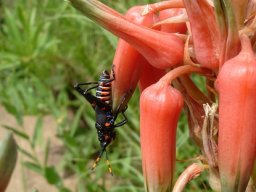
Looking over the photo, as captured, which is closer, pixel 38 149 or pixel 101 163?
pixel 101 163

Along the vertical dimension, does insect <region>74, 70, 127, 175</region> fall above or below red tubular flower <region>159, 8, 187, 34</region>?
below

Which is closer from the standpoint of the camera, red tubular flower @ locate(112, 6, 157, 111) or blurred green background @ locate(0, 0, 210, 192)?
red tubular flower @ locate(112, 6, 157, 111)

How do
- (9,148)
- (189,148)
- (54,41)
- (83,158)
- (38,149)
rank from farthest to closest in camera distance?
(54,41), (38,149), (83,158), (189,148), (9,148)

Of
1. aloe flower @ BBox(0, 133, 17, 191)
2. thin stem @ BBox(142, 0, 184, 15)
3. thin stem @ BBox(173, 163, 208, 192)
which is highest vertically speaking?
thin stem @ BBox(142, 0, 184, 15)

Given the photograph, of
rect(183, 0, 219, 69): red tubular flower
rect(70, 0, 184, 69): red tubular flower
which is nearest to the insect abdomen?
rect(70, 0, 184, 69): red tubular flower

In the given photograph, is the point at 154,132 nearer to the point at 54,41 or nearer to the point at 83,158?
the point at 83,158

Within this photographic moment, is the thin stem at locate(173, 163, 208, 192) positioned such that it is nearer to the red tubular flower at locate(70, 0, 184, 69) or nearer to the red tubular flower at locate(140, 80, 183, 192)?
the red tubular flower at locate(140, 80, 183, 192)

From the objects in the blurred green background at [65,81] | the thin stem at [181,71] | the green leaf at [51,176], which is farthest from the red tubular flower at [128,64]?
the blurred green background at [65,81]

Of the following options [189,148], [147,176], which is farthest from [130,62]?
[189,148]

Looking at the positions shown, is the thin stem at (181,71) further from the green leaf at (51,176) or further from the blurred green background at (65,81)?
the blurred green background at (65,81)
